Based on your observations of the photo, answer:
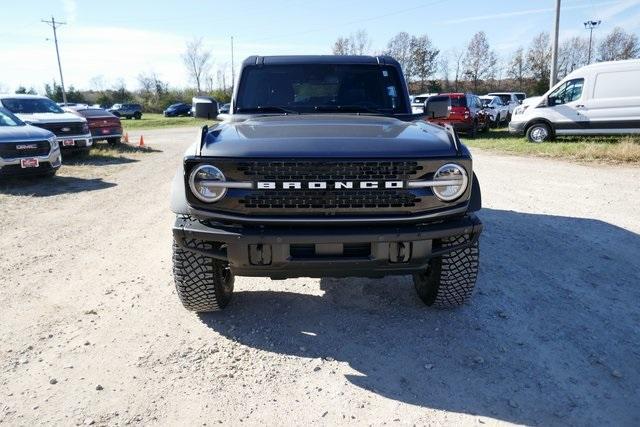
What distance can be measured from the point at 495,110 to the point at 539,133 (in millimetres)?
7433

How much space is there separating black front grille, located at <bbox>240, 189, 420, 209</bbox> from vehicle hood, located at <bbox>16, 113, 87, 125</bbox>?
11.8 meters

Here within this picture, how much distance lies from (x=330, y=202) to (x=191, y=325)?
4.82 feet

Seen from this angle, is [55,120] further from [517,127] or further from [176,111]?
[176,111]

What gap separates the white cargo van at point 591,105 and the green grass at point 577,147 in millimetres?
385

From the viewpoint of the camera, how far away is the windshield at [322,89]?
4.36 metres

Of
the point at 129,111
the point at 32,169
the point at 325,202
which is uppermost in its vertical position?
the point at 129,111

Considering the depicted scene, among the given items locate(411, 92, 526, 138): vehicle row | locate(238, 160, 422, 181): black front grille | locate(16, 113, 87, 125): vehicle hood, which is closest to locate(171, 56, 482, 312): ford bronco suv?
locate(238, 160, 422, 181): black front grille

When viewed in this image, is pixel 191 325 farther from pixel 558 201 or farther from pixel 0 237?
pixel 558 201

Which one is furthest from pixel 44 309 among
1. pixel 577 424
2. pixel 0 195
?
pixel 0 195

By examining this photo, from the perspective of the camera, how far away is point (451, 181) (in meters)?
2.92

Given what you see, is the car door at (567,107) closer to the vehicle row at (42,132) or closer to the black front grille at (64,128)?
the vehicle row at (42,132)

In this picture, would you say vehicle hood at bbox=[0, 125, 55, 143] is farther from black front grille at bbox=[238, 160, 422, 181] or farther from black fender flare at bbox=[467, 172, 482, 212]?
black fender flare at bbox=[467, 172, 482, 212]

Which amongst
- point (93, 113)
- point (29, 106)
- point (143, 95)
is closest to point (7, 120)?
point (29, 106)

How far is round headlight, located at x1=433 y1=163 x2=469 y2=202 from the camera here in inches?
115
